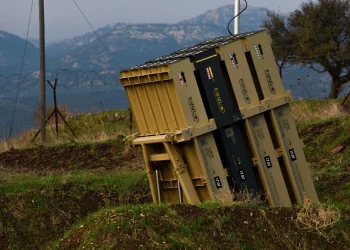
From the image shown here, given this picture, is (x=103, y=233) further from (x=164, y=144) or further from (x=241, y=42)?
(x=241, y=42)

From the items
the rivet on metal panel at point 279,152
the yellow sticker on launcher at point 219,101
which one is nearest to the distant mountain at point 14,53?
the rivet on metal panel at point 279,152

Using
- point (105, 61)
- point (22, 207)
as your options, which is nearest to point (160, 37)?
point (105, 61)

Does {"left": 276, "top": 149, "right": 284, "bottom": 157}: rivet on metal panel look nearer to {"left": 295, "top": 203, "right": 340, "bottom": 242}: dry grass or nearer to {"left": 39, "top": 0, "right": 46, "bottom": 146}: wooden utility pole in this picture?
{"left": 295, "top": 203, "right": 340, "bottom": 242}: dry grass

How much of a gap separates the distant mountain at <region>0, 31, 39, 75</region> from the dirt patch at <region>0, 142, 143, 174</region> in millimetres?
128296

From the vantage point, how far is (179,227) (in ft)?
28.6

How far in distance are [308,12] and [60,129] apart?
13.2 meters

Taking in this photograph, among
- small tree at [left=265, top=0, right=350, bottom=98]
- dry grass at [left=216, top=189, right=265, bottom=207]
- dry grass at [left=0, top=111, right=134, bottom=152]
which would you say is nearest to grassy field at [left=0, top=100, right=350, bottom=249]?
dry grass at [left=216, top=189, right=265, bottom=207]

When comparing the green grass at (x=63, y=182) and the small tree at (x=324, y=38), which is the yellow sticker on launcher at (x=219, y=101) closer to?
the green grass at (x=63, y=182)

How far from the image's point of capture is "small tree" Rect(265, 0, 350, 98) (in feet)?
113

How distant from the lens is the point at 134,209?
9.02 meters

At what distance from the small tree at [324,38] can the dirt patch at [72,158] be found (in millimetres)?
16281

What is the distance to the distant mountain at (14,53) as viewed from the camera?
519 ft

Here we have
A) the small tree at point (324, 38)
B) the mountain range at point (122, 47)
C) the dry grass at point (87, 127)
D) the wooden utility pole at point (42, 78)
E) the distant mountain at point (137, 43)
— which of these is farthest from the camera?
the distant mountain at point (137, 43)

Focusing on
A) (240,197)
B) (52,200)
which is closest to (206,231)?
(240,197)
